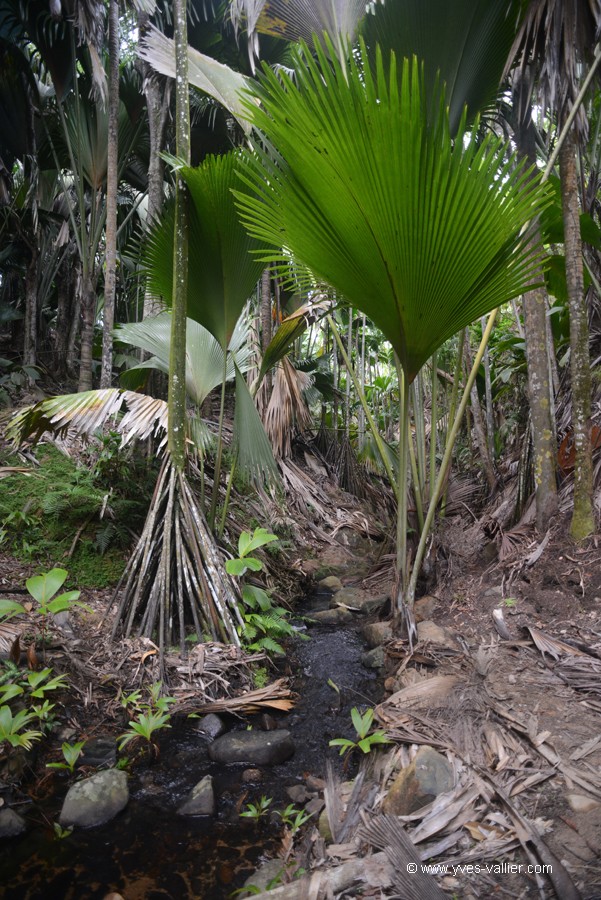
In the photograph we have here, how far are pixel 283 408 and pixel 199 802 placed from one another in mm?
4478

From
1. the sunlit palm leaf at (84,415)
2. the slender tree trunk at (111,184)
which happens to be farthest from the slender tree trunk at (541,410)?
the slender tree trunk at (111,184)

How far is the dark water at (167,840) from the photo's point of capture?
171cm

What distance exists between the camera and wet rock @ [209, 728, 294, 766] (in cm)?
238

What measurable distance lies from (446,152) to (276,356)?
2268mm

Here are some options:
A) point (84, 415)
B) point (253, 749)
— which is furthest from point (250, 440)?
point (253, 749)

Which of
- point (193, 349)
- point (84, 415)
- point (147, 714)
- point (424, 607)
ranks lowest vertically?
point (147, 714)

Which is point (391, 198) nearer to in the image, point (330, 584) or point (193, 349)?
point (193, 349)

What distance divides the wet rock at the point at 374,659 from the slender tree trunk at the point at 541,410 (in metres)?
1.24

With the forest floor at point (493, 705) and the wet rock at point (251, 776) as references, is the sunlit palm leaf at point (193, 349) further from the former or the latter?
the wet rock at point (251, 776)

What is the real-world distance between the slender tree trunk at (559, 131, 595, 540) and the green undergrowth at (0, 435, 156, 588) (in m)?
3.00

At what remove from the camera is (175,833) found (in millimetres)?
1947

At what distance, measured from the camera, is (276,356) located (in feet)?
13.0

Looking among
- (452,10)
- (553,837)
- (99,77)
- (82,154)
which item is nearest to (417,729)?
(553,837)

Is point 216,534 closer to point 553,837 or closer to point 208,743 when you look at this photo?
point 208,743
